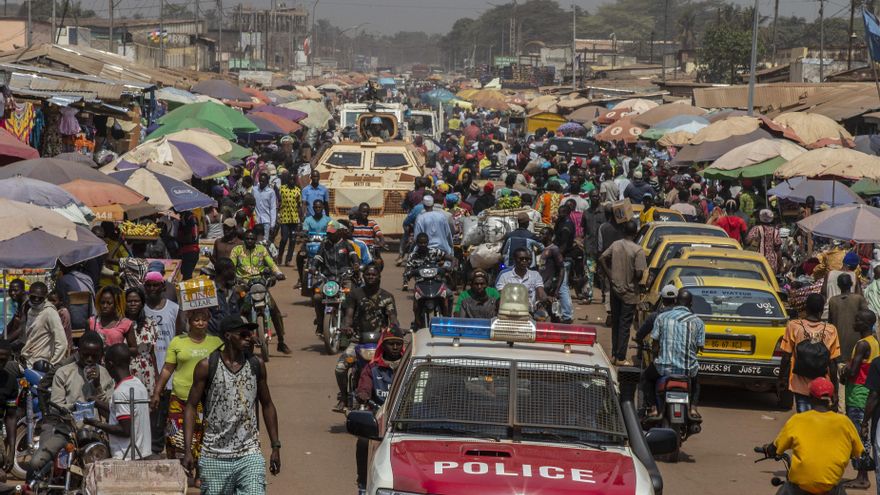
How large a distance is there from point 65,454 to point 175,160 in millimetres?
10930

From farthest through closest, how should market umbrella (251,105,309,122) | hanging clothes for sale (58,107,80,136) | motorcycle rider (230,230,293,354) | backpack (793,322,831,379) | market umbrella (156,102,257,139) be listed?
market umbrella (251,105,309,122) → market umbrella (156,102,257,139) → hanging clothes for sale (58,107,80,136) → motorcycle rider (230,230,293,354) → backpack (793,322,831,379)

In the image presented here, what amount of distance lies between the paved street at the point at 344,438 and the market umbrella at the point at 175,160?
11.8 feet

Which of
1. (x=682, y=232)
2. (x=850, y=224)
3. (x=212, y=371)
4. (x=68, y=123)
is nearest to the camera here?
(x=212, y=371)

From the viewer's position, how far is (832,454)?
8578 millimetres

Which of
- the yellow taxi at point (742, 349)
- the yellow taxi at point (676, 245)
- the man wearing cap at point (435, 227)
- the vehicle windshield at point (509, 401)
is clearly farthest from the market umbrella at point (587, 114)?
the vehicle windshield at point (509, 401)

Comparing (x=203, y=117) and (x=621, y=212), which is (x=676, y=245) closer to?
(x=621, y=212)

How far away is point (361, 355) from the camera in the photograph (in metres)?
11.8

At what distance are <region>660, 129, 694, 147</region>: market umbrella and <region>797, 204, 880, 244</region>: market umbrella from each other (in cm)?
A: 1438

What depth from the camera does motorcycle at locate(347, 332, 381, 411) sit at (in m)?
11.7

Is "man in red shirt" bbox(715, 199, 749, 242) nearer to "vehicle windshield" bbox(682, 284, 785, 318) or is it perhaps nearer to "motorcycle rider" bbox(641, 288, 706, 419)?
"vehicle windshield" bbox(682, 284, 785, 318)

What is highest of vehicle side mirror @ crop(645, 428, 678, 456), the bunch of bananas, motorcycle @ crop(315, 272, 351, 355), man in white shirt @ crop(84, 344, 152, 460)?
vehicle side mirror @ crop(645, 428, 678, 456)

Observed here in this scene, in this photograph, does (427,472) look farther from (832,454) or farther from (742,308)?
(742,308)

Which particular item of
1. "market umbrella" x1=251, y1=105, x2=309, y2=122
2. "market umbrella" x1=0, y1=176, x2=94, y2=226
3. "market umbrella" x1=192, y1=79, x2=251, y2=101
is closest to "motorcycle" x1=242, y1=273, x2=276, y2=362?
"market umbrella" x1=0, y1=176, x2=94, y2=226

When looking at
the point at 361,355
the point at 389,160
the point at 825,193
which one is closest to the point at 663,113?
the point at 389,160
